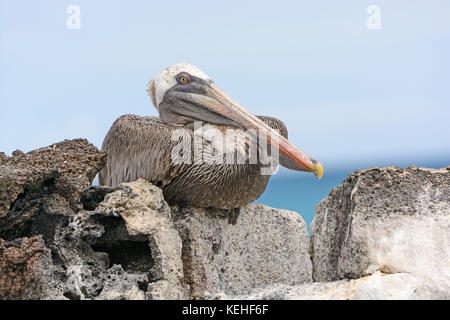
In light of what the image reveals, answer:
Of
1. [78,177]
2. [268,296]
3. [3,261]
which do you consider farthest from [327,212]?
[3,261]

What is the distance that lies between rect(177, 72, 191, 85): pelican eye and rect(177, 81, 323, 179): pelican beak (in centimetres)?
14

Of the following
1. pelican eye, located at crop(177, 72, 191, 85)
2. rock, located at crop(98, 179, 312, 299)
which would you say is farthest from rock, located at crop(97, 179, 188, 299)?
pelican eye, located at crop(177, 72, 191, 85)

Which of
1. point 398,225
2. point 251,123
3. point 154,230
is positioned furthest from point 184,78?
point 398,225

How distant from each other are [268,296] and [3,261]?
1.80 metres

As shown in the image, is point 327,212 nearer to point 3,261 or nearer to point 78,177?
point 78,177

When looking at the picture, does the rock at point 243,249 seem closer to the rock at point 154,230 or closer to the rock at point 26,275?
the rock at point 154,230

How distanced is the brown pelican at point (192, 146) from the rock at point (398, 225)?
0.50 m

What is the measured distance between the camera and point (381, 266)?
4.86 m

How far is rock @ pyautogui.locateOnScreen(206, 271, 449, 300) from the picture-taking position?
4.55 m

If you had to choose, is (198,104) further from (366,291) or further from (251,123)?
(366,291)
